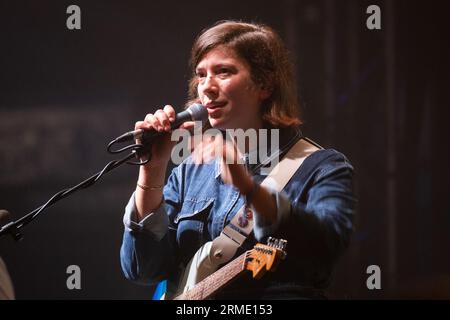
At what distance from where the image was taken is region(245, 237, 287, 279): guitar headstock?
170cm

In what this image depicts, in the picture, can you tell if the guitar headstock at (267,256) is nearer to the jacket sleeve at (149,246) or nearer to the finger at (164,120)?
the jacket sleeve at (149,246)

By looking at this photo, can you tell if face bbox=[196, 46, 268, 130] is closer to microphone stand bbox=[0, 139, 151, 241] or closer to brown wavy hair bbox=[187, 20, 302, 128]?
brown wavy hair bbox=[187, 20, 302, 128]

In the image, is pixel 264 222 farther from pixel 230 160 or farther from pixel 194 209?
pixel 194 209

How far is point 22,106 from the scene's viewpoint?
2.46m

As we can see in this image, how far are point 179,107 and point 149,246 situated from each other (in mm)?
658

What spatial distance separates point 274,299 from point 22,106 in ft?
4.47

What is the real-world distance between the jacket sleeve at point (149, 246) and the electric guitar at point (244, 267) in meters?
0.12

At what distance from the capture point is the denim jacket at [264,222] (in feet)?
5.53

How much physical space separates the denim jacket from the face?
141 millimetres

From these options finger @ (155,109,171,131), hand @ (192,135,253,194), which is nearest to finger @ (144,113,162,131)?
finger @ (155,109,171,131)

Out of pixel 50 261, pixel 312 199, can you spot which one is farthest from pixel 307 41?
pixel 50 261

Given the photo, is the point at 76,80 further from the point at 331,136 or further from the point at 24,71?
the point at 331,136

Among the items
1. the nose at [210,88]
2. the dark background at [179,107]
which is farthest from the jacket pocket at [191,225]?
the dark background at [179,107]

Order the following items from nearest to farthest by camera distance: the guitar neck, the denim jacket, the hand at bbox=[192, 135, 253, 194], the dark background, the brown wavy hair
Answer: the hand at bbox=[192, 135, 253, 194]
the denim jacket
the guitar neck
the brown wavy hair
the dark background
